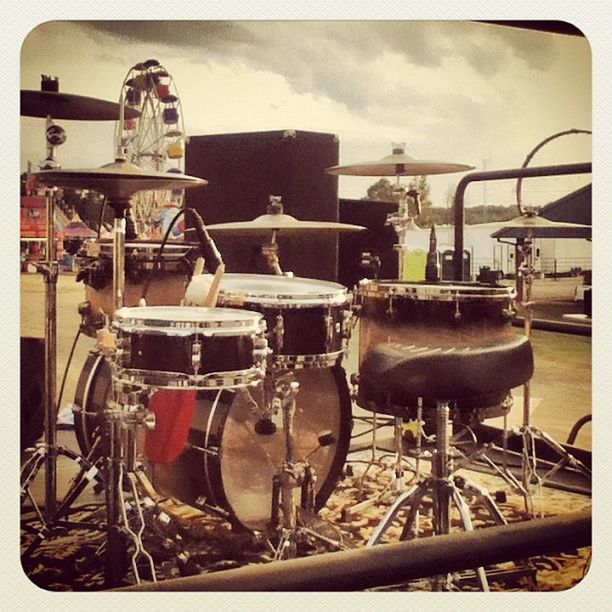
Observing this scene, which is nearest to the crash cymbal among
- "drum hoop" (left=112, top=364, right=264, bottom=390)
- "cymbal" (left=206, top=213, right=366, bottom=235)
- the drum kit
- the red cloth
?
the drum kit

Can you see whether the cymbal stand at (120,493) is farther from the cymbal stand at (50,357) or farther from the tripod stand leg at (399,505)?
the tripod stand leg at (399,505)

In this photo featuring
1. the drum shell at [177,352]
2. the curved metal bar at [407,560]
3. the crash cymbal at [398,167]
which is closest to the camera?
the curved metal bar at [407,560]

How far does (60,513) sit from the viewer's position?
2.25m

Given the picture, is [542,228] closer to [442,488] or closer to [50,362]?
[442,488]

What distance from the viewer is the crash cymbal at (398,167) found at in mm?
2268

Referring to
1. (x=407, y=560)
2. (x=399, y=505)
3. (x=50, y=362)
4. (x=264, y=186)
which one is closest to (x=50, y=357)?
(x=50, y=362)

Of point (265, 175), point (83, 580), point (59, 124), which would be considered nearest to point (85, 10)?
point (59, 124)

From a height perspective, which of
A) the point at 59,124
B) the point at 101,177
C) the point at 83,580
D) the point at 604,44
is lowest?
the point at 83,580

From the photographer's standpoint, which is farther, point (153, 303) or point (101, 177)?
point (153, 303)

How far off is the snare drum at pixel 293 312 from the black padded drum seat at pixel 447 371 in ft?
0.69

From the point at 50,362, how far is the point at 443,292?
3.74 ft

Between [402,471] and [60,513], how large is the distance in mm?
991

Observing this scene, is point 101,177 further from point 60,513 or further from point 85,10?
point 60,513

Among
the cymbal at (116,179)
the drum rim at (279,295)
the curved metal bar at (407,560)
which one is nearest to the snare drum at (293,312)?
the drum rim at (279,295)
